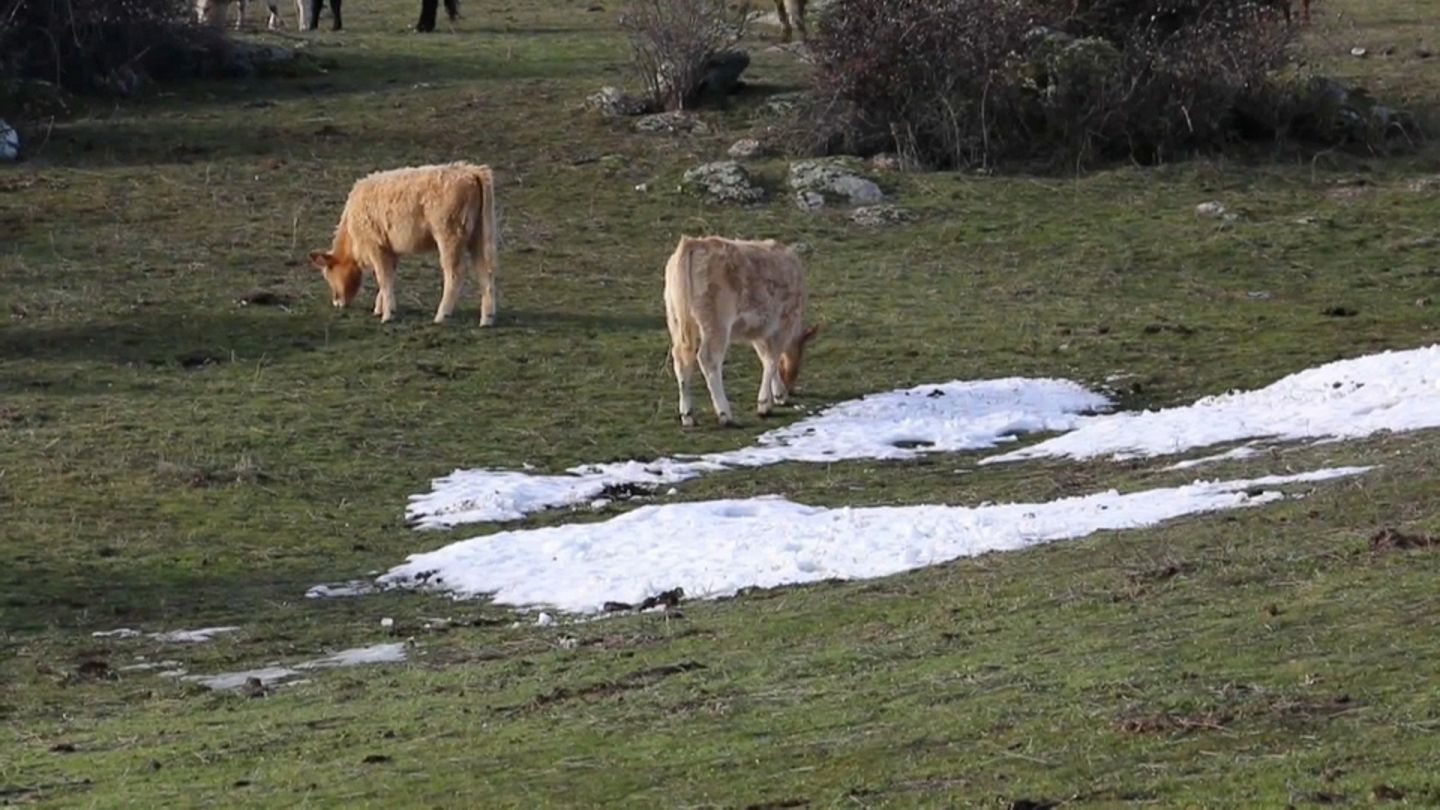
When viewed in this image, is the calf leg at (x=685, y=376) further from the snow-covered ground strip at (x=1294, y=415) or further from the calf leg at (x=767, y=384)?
the snow-covered ground strip at (x=1294, y=415)

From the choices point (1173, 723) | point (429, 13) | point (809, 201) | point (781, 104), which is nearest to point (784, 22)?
point (429, 13)

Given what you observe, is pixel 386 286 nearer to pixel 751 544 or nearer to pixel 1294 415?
pixel 1294 415

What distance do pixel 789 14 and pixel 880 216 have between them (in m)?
13.7

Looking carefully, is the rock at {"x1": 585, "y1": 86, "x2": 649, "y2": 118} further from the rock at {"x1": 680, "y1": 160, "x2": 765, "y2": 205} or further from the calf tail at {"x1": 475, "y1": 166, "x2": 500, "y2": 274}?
the calf tail at {"x1": 475, "y1": 166, "x2": 500, "y2": 274}

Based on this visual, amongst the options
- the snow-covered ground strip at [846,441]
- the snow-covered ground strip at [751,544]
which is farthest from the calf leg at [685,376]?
the snow-covered ground strip at [751,544]

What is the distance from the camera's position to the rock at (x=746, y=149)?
1281 inches

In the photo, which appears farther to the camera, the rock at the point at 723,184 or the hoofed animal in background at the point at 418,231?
the rock at the point at 723,184

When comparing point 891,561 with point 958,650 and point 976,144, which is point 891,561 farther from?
point 976,144

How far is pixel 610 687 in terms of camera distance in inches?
416

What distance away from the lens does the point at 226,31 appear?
130 ft

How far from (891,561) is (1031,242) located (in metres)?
15.3

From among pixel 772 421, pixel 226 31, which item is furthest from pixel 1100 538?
pixel 226 31

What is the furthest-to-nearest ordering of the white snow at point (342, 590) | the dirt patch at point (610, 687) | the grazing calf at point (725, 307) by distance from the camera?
the grazing calf at point (725, 307), the white snow at point (342, 590), the dirt patch at point (610, 687)

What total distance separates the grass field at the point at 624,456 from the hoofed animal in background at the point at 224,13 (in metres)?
2.17
